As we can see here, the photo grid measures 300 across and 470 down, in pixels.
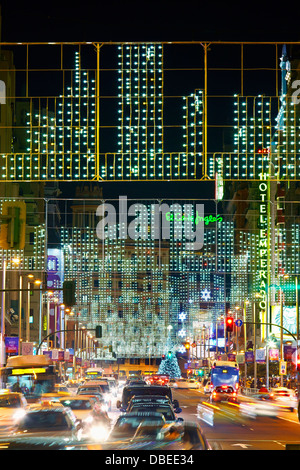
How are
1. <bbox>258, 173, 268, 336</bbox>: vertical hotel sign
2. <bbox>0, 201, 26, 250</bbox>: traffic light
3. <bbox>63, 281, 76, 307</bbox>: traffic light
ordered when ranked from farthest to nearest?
<bbox>258, 173, 268, 336</bbox>: vertical hotel sign < <bbox>63, 281, 76, 307</bbox>: traffic light < <bbox>0, 201, 26, 250</bbox>: traffic light

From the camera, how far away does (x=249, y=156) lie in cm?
4066

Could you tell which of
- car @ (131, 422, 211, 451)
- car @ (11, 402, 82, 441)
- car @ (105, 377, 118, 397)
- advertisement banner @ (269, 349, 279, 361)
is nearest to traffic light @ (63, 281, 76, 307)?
car @ (11, 402, 82, 441)

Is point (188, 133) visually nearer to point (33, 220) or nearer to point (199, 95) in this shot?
point (199, 95)

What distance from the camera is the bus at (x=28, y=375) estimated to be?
45344 mm

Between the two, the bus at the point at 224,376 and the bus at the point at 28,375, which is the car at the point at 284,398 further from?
the bus at the point at 28,375

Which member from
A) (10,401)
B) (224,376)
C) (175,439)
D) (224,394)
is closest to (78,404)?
(10,401)

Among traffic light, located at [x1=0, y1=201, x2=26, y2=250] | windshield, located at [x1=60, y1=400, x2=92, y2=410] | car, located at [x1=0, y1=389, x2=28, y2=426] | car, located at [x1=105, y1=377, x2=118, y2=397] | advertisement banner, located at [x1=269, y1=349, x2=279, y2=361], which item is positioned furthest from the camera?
advertisement banner, located at [x1=269, y1=349, x2=279, y2=361]

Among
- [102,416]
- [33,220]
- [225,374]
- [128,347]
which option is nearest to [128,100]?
[102,416]

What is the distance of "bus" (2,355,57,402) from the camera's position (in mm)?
45344

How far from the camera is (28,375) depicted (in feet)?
151

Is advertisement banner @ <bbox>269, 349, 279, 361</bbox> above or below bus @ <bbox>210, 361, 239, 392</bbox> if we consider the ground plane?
above

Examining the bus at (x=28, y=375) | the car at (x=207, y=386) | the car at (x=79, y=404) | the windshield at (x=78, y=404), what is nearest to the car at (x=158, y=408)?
the car at (x=79, y=404)

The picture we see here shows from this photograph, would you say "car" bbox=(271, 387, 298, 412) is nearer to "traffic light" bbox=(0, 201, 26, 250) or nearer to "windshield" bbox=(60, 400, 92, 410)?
"windshield" bbox=(60, 400, 92, 410)

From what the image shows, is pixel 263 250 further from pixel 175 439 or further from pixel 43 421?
pixel 175 439
